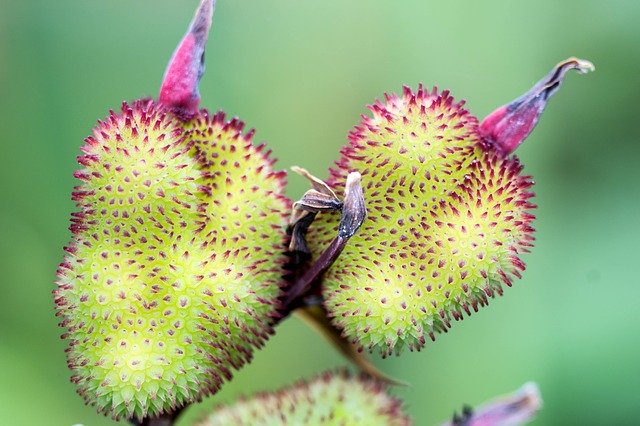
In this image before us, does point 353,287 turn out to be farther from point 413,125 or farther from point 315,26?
point 315,26

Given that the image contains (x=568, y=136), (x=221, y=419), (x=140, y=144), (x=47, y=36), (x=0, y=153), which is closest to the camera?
(x=140, y=144)

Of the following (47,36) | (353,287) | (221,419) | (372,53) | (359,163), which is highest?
(47,36)

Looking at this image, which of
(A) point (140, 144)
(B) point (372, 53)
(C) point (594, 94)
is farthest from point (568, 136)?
(A) point (140, 144)

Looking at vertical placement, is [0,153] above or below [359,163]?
above

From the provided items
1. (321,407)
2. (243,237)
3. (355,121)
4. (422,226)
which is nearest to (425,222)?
(422,226)

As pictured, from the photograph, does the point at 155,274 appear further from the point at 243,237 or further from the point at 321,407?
the point at 321,407

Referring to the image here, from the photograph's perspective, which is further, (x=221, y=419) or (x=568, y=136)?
(x=568, y=136)

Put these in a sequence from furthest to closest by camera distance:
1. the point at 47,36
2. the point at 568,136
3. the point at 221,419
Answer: the point at 568,136, the point at 47,36, the point at 221,419
